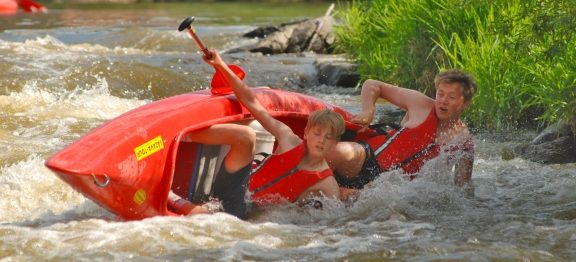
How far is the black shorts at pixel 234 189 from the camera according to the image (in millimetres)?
5066

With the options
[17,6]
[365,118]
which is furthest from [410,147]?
[17,6]

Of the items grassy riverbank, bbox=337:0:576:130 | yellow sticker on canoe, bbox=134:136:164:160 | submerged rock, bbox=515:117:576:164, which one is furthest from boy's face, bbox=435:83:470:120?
yellow sticker on canoe, bbox=134:136:164:160

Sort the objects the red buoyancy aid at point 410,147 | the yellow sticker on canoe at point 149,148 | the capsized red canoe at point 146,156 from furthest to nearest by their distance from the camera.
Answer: the red buoyancy aid at point 410,147 < the yellow sticker on canoe at point 149,148 < the capsized red canoe at point 146,156

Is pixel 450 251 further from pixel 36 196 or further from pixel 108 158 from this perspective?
pixel 36 196

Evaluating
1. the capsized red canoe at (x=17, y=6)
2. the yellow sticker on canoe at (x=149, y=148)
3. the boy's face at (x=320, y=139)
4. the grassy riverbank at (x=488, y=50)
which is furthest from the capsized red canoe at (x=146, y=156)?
the capsized red canoe at (x=17, y=6)

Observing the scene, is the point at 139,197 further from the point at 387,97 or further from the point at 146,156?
the point at 387,97

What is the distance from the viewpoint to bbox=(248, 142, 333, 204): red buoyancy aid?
204 inches

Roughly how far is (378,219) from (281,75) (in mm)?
5676

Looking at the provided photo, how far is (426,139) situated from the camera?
18.6 feet

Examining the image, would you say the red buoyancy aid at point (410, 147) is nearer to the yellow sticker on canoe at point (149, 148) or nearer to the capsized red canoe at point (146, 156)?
the capsized red canoe at point (146, 156)

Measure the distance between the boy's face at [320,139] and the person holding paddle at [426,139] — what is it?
1.42ft

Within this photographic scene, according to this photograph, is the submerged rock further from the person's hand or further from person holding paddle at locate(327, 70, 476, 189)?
the person's hand

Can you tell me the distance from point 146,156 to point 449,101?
5.60ft

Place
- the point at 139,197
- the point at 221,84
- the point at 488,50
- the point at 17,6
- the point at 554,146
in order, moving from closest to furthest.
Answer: the point at 139,197, the point at 221,84, the point at 554,146, the point at 488,50, the point at 17,6
